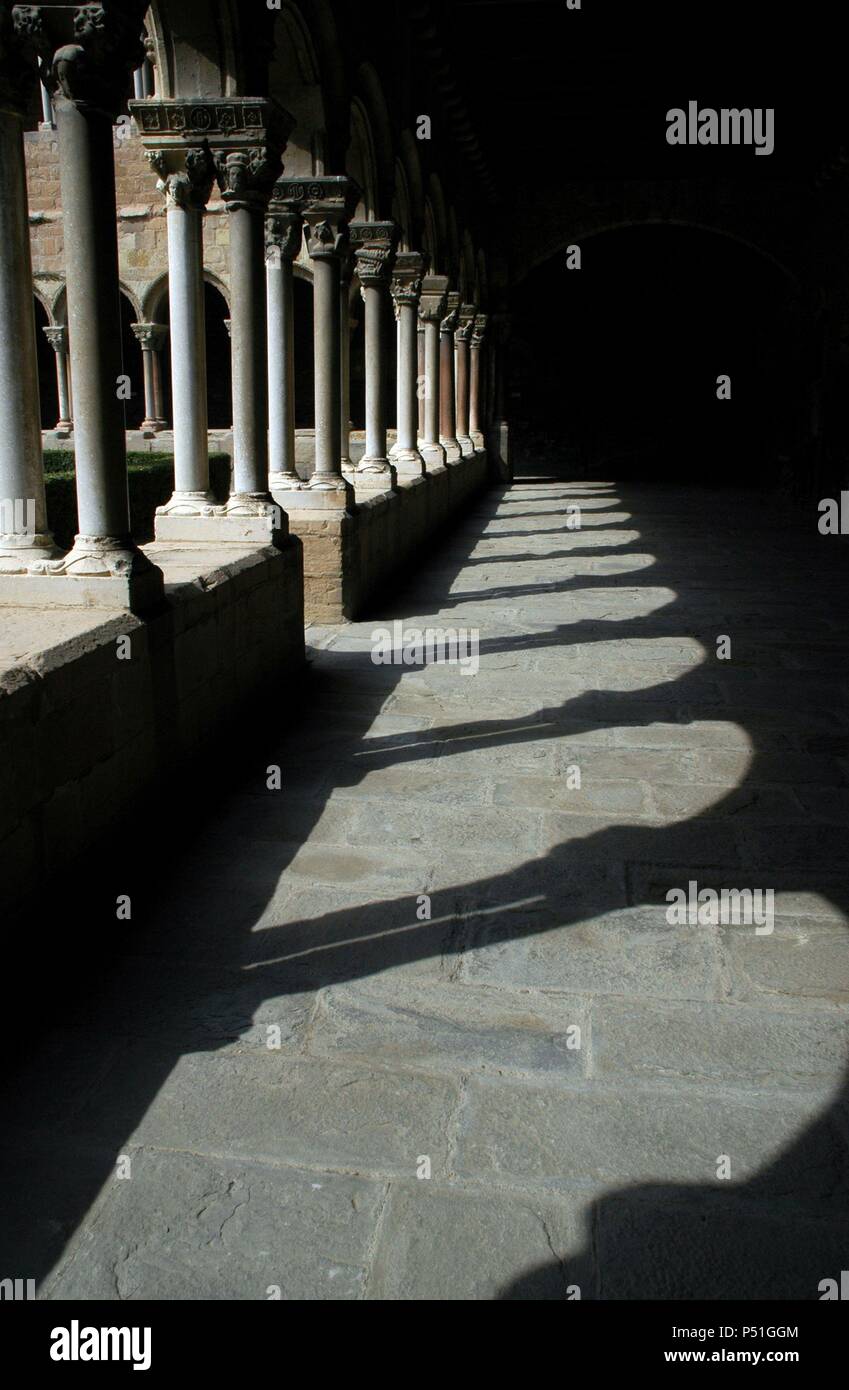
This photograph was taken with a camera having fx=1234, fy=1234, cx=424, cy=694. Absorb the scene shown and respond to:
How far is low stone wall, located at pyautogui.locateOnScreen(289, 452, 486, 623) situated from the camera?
297 inches

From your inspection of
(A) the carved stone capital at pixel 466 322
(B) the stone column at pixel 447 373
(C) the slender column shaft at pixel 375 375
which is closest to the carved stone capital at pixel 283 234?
(C) the slender column shaft at pixel 375 375

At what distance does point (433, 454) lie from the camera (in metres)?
13.9

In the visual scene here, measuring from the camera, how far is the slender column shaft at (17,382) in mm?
3873

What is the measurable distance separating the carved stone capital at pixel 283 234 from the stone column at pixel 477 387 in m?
10.5

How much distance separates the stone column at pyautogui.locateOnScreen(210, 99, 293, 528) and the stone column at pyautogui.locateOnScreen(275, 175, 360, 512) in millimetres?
1269

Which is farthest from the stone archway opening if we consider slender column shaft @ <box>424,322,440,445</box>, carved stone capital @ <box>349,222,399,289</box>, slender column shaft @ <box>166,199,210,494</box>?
slender column shaft @ <box>166,199,210,494</box>

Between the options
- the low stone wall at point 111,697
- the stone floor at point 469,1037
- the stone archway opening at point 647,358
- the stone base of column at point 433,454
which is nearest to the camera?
the stone floor at point 469,1037

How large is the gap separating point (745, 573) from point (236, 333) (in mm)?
5452

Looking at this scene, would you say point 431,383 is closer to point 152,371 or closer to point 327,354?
point 327,354

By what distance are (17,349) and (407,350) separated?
803 centimetres

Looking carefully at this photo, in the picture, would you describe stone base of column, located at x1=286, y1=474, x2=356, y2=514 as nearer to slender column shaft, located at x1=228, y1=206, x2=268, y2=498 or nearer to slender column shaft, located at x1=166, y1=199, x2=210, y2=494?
slender column shaft, located at x1=228, y1=206, x2=268, y2=498

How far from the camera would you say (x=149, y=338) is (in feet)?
63.4

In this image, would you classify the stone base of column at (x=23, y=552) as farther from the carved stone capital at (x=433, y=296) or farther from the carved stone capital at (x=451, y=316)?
the carved stone capital at (x=451, y=316)
